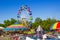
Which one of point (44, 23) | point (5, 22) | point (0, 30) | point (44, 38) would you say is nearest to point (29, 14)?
point (0, 30)

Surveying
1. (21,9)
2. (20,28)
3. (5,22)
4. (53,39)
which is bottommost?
(53,39)

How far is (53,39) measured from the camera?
1769 centimetres

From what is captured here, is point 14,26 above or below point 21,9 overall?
below

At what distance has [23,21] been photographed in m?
32.3

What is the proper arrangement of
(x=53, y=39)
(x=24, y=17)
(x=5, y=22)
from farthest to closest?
1. (x=5, y=22)
2. (x=24, y=17)
3. (x=53, y=39)

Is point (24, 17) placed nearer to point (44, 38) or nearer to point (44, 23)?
point (44, 38)

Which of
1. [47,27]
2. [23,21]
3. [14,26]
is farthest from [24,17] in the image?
[47,27]

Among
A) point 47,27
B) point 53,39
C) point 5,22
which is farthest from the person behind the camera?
point 5,22

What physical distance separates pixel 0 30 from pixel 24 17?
12355 mm

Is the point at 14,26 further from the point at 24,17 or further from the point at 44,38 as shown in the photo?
the point at 44,38

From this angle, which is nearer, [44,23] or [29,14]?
[29,14]

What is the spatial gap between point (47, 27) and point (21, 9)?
17657mm

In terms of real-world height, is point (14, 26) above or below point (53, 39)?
above

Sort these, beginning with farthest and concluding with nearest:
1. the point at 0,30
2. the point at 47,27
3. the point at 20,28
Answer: the point at 47,27, the point at 0,30, the point at 20,28
